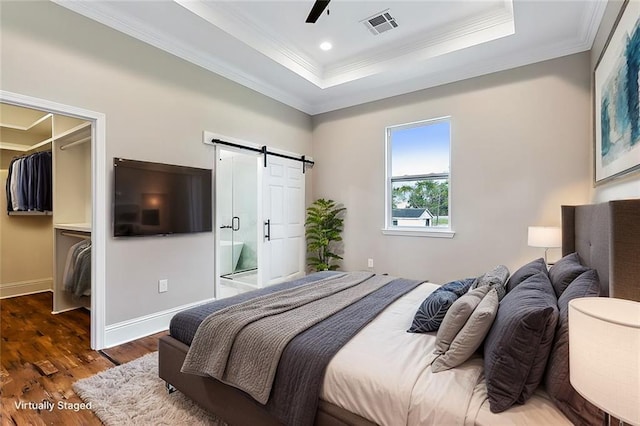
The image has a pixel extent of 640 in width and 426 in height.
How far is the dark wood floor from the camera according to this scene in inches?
74.4

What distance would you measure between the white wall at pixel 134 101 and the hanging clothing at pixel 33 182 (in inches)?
82.3

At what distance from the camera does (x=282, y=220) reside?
4.72 metres

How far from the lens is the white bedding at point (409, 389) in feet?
3.54

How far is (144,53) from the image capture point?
3094 millimetres

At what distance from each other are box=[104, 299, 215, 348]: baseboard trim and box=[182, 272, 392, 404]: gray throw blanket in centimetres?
163

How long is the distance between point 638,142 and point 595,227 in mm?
479

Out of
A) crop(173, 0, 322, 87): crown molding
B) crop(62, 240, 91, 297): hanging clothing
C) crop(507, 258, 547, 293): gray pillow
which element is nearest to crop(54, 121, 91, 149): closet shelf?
crop(62, 240, 91, 297): hanging clothing

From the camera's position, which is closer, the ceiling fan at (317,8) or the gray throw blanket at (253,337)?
the gray throw blanket at (253,337)

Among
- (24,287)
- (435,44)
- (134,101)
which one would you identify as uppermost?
(435,44)

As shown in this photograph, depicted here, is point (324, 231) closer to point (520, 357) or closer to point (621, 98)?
point (621, 98)

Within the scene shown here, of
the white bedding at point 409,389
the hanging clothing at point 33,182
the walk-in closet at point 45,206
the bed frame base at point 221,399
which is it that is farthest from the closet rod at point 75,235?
the white bedding at point 409,389

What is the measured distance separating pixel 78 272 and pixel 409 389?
386 cm

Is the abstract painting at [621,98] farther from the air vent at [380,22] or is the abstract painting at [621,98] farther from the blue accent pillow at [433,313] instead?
the air vent at [380,22]

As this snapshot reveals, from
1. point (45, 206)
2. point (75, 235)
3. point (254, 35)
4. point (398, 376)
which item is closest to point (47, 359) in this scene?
point (75, 235)
